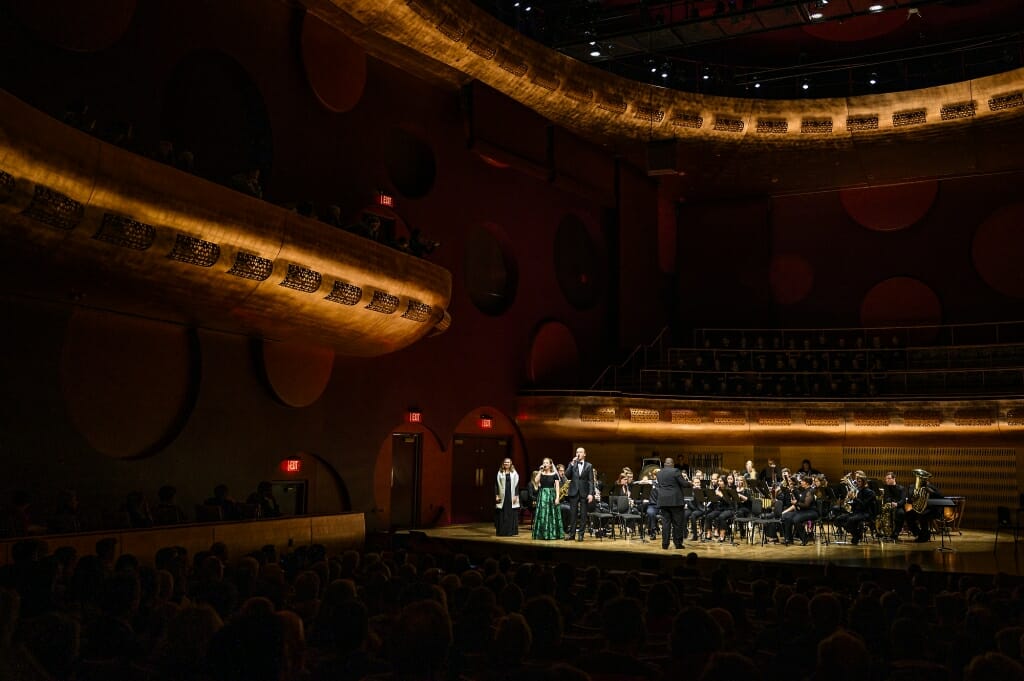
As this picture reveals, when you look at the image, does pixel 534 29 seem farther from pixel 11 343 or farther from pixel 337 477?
pixel 11 343

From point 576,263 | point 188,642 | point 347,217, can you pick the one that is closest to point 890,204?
point 576,263

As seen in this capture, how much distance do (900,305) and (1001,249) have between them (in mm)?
2412

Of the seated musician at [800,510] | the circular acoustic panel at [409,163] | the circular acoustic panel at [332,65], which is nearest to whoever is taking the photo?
the circular acoustic panel at [332,65]

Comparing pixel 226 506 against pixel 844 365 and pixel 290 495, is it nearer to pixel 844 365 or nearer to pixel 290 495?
pixel 290 495

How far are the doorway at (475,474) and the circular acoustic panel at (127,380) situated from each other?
6.48 m

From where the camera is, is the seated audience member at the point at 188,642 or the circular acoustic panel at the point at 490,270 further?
Answer: the circular acoustic panel at the point at 490,270

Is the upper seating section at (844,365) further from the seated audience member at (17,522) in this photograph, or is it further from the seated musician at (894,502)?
the seated audience member at (17,522)

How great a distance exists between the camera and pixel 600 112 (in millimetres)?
18125

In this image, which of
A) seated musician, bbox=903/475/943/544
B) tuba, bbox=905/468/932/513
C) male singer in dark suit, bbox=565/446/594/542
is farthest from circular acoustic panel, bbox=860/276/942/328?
male singer in dark suit, bbox=565/446/594/542

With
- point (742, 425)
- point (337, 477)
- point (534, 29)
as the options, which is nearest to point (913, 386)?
point (742, 425)

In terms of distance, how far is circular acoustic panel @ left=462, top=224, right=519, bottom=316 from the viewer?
59.5 ft

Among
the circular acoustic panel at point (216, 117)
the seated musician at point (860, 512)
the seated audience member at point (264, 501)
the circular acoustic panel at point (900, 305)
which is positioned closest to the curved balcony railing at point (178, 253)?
the circular acoustic panel at point (216, 117)

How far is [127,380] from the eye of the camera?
11.2 meters

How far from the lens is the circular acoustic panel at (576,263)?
2009cm
